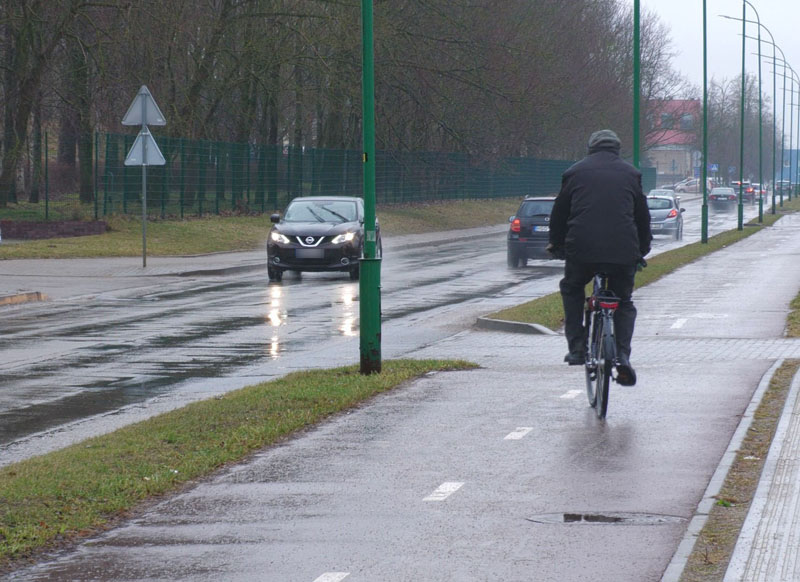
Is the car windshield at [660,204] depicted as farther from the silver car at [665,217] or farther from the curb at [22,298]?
the curb at [22,298]

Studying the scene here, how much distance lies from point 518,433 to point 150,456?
2.29 meters

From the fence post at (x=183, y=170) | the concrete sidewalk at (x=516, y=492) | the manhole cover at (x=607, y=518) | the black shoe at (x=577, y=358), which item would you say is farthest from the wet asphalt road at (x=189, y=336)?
the fence post at (x=183, y=170)

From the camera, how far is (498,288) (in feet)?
78.3

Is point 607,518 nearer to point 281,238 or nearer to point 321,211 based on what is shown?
point 281,238

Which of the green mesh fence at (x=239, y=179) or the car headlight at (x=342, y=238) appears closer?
the car headlight at (x=342, y=238)

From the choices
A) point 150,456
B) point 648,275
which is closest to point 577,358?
point 150,456

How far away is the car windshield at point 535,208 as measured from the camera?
3042cm

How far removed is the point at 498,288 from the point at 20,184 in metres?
32.0

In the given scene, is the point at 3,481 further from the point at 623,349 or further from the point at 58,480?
the point at 623,349

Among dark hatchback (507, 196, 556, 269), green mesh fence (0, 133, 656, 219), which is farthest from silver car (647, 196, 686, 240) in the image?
dark hatchback (507, 196, 556, 269)

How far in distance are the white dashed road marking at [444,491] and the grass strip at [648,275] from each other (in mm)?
8750

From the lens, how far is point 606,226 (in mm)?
9086

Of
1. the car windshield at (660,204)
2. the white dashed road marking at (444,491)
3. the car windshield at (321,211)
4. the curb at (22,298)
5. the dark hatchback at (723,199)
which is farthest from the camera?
the dark hatchback at (723,199)

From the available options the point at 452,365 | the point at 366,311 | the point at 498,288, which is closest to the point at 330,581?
the point at 366,311
